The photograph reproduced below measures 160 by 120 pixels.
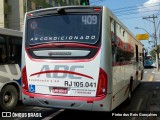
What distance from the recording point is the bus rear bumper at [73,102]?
6.52 meters

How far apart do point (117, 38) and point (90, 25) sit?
1.19 metres

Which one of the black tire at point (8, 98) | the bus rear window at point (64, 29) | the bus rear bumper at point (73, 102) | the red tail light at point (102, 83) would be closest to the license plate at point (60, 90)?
the bus rear bumper at point (73, 102)

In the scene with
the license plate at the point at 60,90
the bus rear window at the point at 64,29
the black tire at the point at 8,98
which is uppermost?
the bus rear window at the point at 64,29

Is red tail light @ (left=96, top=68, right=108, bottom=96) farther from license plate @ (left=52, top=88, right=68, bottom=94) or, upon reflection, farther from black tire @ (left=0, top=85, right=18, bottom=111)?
black tire @ (left=0, top=85, right=18, bottom=111)

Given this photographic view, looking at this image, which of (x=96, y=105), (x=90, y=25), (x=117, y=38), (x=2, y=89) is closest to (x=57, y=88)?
(x=96, y=105)

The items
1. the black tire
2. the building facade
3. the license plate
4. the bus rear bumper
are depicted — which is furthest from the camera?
the building facade

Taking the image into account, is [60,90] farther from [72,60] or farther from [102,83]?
[102,83]

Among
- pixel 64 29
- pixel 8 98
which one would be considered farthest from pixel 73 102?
pixel 8 98

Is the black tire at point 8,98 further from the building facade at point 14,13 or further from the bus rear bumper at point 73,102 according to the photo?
the building facade at point 14,13

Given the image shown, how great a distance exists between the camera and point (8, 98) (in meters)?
9.59

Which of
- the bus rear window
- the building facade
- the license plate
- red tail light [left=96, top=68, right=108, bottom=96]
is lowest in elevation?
the license plate

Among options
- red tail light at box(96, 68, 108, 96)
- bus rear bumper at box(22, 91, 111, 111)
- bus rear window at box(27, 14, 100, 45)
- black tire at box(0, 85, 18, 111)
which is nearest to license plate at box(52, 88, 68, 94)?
bus rear bumper at box(22, 91, 111, 111)

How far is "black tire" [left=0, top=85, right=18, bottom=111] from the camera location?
9.22 meters

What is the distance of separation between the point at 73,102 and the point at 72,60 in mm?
989
